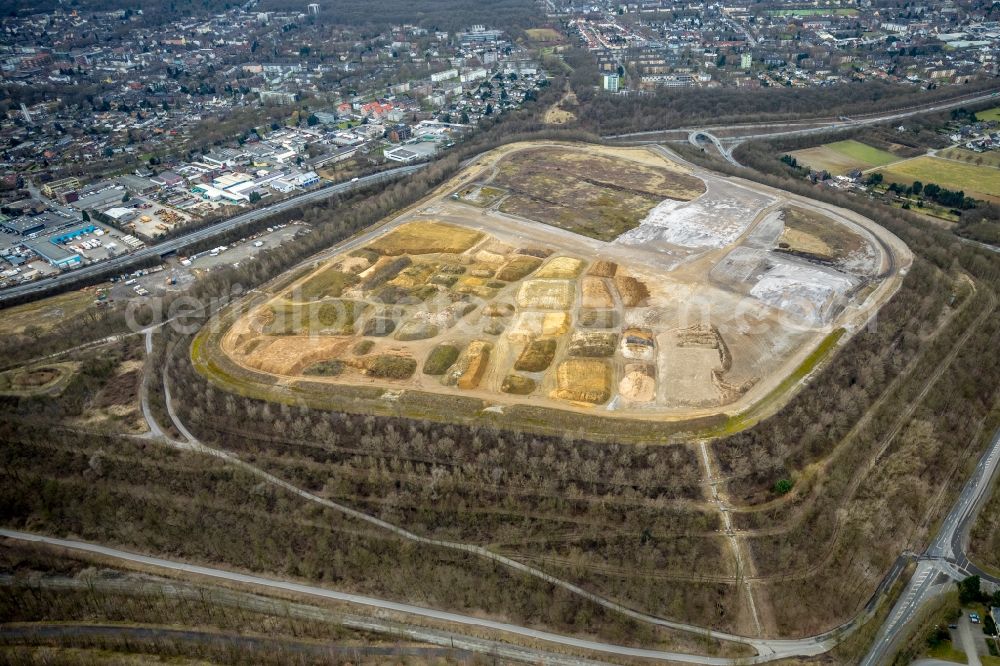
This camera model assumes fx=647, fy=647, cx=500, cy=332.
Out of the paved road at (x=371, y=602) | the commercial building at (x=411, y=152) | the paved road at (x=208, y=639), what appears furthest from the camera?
the commercial building at (x=411, y=152)

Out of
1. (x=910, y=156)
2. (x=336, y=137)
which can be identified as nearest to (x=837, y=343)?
(x=910, y=156)

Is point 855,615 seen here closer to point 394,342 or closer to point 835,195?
point 394,342

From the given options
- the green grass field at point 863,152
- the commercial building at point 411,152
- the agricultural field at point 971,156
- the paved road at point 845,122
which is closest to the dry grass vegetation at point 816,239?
the green grass field at point 863,152

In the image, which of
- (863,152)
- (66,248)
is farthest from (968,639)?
(66,248)

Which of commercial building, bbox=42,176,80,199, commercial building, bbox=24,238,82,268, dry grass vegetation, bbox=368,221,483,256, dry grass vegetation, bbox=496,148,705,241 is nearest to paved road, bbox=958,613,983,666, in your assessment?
dry grass vegetation, bbox=496,148,705,241

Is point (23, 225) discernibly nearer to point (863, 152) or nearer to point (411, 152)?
point (411, 152)

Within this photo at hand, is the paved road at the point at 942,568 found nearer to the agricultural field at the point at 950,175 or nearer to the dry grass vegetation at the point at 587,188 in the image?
the dry grass vegetation at the point at 587,188
